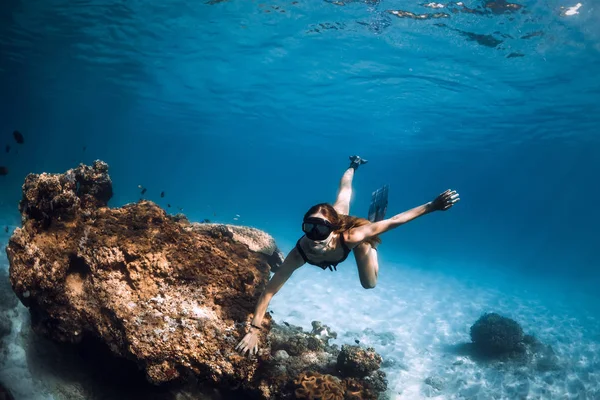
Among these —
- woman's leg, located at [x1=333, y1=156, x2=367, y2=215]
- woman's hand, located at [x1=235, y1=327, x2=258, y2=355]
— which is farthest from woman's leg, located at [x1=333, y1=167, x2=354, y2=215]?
woman's hand, located at [x1=235, y1=327, x2=258, y2=355]

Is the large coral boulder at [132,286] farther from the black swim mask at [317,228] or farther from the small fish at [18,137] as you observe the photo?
the small fish at [18,137]

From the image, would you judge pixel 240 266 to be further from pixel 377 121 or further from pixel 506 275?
pixel 506 275

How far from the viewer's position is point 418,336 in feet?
45.7

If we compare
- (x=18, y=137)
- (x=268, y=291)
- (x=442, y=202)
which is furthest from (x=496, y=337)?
(x=18, y=137)

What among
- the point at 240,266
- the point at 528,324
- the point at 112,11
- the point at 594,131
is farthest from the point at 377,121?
the point at 240,266

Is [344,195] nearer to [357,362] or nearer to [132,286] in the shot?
[357,362]

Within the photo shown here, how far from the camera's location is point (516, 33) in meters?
15.0

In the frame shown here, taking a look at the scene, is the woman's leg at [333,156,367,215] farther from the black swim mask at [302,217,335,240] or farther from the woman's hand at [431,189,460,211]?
the woman's hand at [431,189,460,211]

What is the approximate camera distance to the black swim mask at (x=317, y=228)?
3.73 m

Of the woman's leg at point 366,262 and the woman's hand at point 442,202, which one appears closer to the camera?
the woman's hand at point 442,202

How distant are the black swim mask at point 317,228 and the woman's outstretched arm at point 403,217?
1.22ft

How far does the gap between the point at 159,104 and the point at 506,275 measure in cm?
4722

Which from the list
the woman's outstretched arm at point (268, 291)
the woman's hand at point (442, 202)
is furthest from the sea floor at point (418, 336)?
the woman's hand at point (442, 202)

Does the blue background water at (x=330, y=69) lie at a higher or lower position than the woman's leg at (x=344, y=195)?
higher
